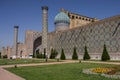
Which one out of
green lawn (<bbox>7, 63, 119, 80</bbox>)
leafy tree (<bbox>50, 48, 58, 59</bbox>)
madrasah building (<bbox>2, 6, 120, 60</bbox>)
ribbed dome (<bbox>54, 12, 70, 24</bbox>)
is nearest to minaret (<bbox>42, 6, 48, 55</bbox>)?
madrasah building (<bbox>2, 6, 120, 60</bbox>)

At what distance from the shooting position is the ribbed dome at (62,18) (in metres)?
57.1

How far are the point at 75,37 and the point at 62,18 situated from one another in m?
14.8

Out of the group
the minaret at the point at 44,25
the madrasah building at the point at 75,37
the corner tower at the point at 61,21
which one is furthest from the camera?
the corner tower at the point at 61,21

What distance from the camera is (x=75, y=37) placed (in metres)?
43.8

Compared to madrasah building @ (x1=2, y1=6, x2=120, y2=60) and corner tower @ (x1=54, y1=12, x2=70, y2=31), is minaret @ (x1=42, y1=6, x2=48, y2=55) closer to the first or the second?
madrasah building @ (x1=2, y1=6, x2=120, y2=60)

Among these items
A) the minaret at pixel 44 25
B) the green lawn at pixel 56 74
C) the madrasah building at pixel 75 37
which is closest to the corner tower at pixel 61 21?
the madrasah building at pixel 75 37

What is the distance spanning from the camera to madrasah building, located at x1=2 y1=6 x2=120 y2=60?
33025mm

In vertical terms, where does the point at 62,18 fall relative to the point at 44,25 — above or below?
above

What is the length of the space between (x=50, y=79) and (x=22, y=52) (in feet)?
202

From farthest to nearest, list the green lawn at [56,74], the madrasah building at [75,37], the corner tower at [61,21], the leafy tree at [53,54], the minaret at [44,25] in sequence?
the corner tower at [61,21], the minaret at [44,25], the leafy tree at [53,54], the madrasah building at [75,37], the green lawn at [56,74]

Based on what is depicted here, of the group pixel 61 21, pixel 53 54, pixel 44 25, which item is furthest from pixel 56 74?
pixel 61 21

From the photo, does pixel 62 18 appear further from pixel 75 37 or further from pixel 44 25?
pixel 75 37

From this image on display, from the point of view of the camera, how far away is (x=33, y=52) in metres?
65.2

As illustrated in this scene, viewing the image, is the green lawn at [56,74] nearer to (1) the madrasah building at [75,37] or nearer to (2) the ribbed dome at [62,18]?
(1) the madrasah building at [75,37]
